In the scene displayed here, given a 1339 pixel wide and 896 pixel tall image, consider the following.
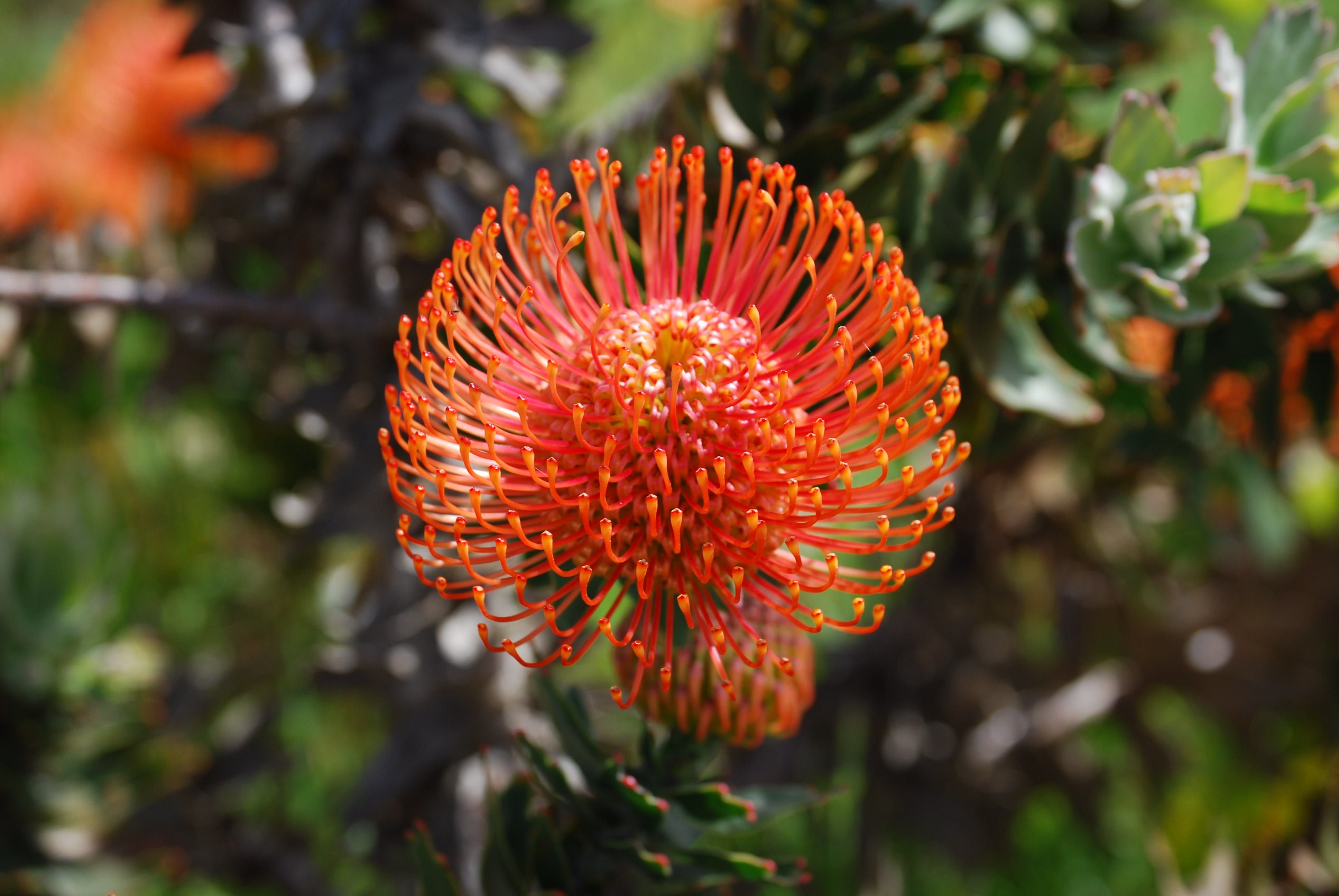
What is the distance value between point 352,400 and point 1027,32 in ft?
1.80

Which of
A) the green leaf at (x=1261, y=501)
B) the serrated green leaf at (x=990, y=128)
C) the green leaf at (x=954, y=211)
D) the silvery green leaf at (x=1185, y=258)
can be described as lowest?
the green leaf at (x=1261, y=501)

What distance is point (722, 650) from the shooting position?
1.29 feet

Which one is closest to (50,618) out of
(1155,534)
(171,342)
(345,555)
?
(171,342)

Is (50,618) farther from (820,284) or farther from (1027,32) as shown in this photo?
(1027,32)

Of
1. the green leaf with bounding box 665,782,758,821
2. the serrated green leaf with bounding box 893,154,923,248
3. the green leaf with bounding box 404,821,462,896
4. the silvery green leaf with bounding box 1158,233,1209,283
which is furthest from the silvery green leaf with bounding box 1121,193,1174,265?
the green leaf with bounding box 404,821,462,896

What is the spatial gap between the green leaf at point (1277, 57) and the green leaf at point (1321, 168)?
3 cm

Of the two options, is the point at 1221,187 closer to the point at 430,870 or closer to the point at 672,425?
the point at 672,425

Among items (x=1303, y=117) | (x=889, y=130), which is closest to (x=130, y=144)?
(x=889, y=130)

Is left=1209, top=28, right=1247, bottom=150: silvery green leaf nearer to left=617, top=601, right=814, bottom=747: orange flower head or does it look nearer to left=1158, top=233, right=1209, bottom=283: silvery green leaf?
left=1158, top=233, right=1209, bottom=283: silvery green leaf

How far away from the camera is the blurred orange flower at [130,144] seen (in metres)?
1.00

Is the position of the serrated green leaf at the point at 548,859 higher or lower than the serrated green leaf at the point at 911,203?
lower

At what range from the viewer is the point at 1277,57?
1.69 feet

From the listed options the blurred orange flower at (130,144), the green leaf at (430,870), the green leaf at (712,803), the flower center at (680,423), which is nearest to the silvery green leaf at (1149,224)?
the flower center at (680,423)

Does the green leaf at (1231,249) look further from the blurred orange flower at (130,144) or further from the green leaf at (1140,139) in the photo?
the blurred orange flower at (130,144)
